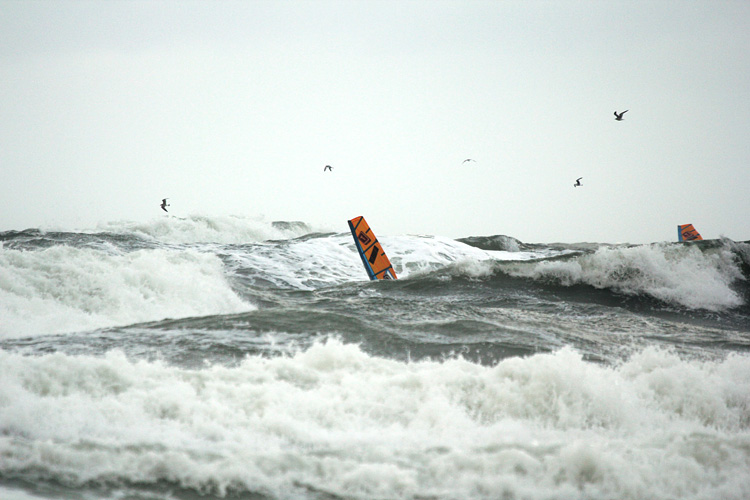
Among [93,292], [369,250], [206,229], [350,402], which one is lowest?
[350,402]

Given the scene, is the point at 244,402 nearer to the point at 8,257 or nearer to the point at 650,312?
the point at 8,257

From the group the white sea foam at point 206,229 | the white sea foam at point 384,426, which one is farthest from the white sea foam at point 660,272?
the white sea foam at point 206,229

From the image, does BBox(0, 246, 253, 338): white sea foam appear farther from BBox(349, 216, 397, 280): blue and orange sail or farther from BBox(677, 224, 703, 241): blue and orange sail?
BBox(677, 224, 703, 241): blue and orange sail

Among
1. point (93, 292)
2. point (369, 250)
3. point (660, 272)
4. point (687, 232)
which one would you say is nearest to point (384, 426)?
point (93, 292)

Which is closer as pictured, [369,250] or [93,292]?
[93,292]

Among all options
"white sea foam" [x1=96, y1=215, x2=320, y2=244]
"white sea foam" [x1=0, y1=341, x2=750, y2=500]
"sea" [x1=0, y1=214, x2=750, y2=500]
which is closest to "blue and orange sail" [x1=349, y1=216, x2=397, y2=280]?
"sea" [x1=0, y1=214, x2=750, y2=500]

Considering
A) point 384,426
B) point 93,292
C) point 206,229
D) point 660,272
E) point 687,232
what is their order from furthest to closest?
point 206,229
point 687,232
point 660,272
point 93,292
point 384,426

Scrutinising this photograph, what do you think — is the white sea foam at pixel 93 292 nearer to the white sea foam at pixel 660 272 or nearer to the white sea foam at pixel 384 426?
the white sea foam at pixel 384 426

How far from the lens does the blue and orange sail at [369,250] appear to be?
1260cm

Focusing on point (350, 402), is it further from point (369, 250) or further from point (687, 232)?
point (687, 232)

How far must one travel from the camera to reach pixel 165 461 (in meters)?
3.46

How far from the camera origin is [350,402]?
443 cm

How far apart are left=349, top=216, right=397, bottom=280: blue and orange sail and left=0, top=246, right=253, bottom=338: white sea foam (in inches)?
120

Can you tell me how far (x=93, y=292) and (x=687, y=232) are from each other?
68.2ft
